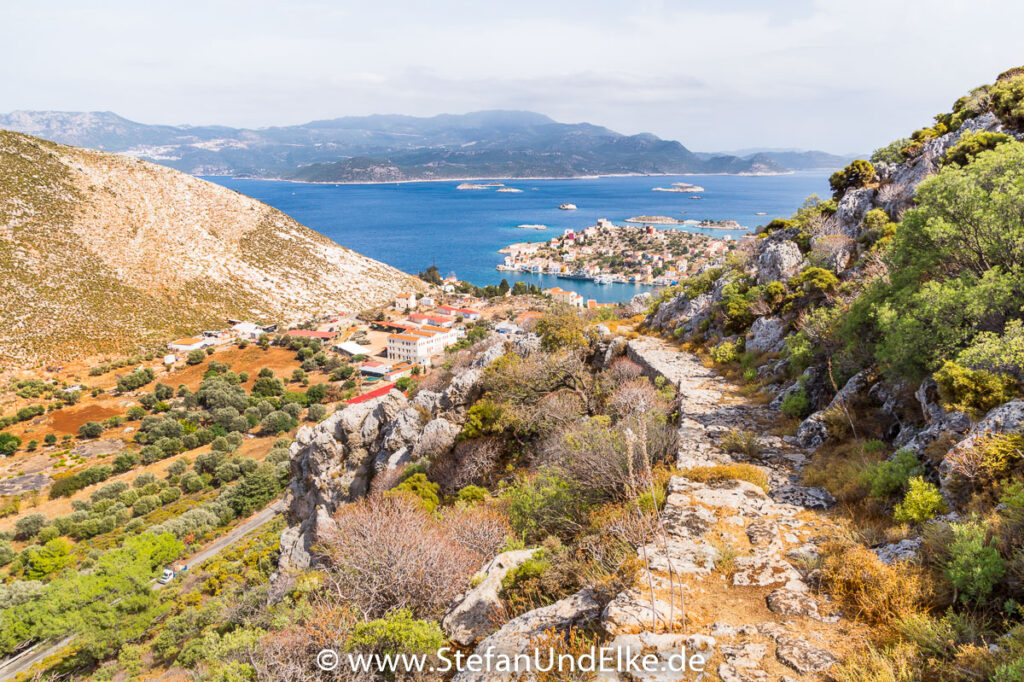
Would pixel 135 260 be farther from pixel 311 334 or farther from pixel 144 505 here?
pixel 144 505

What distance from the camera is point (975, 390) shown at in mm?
6020

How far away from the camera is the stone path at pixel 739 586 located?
4.27 metres

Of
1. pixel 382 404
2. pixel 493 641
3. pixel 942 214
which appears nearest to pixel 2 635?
pixel 382 404

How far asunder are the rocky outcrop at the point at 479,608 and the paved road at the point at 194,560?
2547 centimetres

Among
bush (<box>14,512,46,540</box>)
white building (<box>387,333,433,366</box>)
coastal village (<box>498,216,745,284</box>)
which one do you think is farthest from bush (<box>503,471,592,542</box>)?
coastal village (<box>498,216,745,284</box>)

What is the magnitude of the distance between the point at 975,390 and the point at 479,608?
23.1 feet

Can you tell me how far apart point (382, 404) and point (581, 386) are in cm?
977

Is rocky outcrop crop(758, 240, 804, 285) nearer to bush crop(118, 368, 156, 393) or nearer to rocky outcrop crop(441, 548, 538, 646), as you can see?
rocky outcrop crop(441, 548, 538, 646)

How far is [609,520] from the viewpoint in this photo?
22.5 ft

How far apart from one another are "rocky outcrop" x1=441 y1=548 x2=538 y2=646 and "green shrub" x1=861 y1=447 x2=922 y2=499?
4.84 meters

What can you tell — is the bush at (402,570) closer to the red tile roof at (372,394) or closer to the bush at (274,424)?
the red tile roof at (372,394)

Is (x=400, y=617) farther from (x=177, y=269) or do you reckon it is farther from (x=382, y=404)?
(x=177, y=269)

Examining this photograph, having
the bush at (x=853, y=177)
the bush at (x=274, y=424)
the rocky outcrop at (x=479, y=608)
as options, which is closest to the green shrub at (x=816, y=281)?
the bush at (x=853, y=177)

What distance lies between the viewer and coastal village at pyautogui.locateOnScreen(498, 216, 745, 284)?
122 meters
